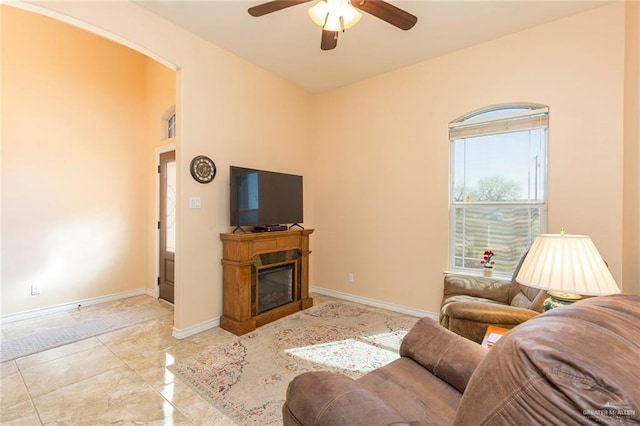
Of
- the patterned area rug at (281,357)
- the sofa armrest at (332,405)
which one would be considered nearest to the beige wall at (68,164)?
the patterned area rug at (281,357)

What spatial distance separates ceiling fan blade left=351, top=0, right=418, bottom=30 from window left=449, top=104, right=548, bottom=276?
4.98ft

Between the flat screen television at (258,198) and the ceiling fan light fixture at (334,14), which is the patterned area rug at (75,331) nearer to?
the flat screen television at (258,198)

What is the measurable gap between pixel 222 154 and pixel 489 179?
2.95m

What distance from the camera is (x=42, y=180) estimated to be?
11.3 ft

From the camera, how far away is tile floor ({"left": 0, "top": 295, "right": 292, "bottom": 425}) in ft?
5.88

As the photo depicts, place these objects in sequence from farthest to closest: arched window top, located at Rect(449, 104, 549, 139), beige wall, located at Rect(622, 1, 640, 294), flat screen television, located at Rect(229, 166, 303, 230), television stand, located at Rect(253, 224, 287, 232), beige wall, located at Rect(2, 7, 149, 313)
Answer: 1. television stand, located at Rect(253, 224, 287, 232)
2. beige wall, located at Rect(2, 7, 149, 313)
3. flat screen television, located at Rect(229, 166, 303, 230)
4. arched window top, located at Rect(449, 104, 549, 139)
5. beige wall, located at Rect(622, 1, 640, 294)

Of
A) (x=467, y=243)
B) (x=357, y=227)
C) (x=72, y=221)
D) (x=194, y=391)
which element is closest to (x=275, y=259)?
(x=357, y=227)

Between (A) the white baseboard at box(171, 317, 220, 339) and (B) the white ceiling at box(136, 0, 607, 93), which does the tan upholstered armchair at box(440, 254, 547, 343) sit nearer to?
(A) the white baseboard at box(171, 317, 220, 339)

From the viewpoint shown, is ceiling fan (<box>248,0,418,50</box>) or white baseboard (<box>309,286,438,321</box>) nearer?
ceiling fan (<box>248,0,418,50</box>)

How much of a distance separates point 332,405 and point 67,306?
13.8 feet

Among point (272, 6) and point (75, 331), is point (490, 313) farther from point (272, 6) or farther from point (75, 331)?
point (75, 331)

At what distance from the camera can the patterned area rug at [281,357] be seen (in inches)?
77.5

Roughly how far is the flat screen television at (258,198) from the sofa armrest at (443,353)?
83.0 inches

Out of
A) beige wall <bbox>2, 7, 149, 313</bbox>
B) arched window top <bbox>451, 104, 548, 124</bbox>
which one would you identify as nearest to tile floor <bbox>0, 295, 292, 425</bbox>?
beige wall <bbox>2, 7, 149, 313</bbox>
